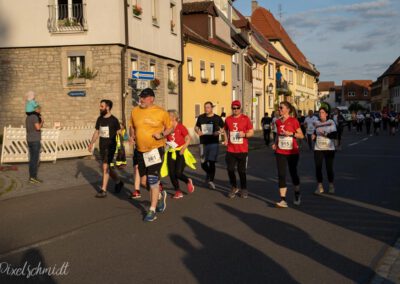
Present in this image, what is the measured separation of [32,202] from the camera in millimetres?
10500

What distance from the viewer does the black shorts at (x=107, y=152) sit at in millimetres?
10828

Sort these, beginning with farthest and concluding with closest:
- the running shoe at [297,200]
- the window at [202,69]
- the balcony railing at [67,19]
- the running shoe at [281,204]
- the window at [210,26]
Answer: the window at [210,26], the window at [202,69], the balcony railing at [67,19], the running shoe at [297,200], the running shoe at [281,204]

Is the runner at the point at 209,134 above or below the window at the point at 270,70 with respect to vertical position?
below

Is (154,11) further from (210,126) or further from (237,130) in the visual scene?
(237,130)

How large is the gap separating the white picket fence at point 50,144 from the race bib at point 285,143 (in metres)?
10.6

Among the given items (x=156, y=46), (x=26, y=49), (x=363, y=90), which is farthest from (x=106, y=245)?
(x=363, y=90)

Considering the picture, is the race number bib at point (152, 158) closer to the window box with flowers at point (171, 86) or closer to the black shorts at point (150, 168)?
the black shorts at point (150, 168)

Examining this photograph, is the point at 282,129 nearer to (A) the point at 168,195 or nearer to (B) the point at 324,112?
(B) the point at 324,112

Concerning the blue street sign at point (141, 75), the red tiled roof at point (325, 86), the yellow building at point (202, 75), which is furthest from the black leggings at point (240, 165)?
the red tiled roof at point (325, 86)

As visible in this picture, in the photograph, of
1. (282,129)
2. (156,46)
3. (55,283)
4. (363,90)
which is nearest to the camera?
(55,283)

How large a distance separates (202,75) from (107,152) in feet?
79.1

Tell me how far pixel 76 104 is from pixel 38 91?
1.74 metres

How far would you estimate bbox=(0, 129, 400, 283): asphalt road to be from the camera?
547cm

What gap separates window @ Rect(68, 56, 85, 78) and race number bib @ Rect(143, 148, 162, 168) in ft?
50.4
